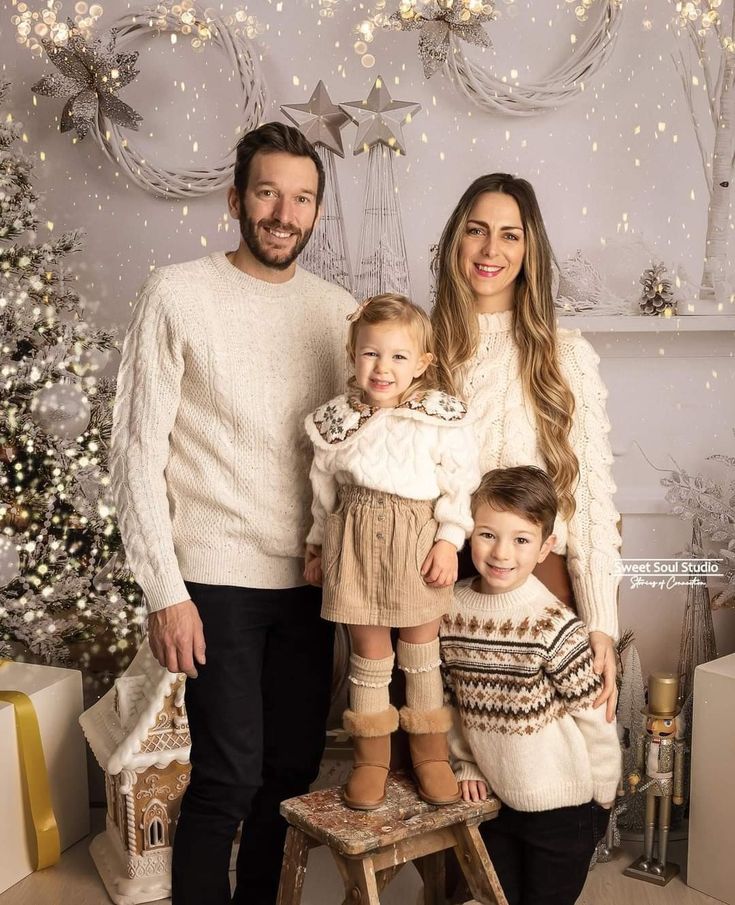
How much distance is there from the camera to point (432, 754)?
1.67 metres

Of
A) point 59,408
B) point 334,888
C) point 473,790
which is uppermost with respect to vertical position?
point 59,408

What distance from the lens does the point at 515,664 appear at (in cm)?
166

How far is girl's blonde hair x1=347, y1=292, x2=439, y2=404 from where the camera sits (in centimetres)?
159

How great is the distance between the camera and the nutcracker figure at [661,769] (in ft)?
7.32

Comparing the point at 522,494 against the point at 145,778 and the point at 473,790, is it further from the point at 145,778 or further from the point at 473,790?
the point at 145,778

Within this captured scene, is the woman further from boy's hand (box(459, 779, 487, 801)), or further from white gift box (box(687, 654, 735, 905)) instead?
white gift box (box(687, 654, 735, 905))

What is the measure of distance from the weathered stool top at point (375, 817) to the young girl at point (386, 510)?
0.03 meters

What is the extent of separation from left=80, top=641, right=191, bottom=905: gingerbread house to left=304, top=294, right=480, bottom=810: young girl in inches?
29.3

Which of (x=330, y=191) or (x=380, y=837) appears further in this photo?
(x=330, y=191)

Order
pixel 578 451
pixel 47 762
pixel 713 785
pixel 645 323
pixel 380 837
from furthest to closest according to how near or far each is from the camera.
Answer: pixel 645 323
pixel 47 762
pixel 713 785
pixel 578 451
pixel 380 837

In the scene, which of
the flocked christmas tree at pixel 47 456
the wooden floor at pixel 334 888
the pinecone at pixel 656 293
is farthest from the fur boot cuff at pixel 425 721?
the pinecone at pixel 656 293

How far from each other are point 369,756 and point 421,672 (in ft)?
0.55

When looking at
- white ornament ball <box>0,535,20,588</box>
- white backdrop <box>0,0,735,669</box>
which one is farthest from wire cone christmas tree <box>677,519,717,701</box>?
white ornament ball <box>0,535,20,588</box>

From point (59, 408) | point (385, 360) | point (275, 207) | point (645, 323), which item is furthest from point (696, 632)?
point (59, 408)
